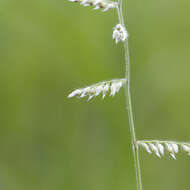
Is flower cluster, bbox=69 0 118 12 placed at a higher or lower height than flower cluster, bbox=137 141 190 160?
higher

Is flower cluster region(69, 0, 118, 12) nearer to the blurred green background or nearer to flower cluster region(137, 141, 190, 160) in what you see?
flower cluster region(137, 141, 190, 160)

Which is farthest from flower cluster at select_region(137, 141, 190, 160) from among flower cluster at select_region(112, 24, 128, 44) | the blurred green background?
the blurred green background

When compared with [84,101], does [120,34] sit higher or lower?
higher

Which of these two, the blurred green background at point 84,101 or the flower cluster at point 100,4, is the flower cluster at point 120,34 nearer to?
the flower cluster at point 100,4

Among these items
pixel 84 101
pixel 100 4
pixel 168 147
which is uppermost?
pixel 100 4

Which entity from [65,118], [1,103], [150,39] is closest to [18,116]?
[1,103]

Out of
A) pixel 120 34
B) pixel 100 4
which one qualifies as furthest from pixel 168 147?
pixel 100 4

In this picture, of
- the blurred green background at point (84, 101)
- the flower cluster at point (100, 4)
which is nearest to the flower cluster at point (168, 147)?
the flower cluster at point (100, 4)

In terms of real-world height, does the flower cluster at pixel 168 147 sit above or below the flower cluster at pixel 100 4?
below

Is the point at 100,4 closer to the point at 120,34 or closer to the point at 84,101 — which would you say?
the point at 120,34
